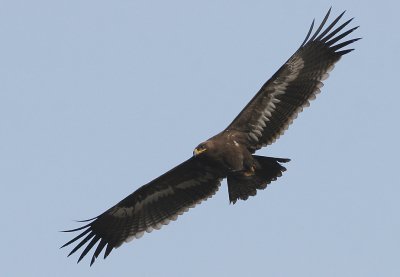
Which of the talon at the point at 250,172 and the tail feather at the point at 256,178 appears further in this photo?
the tail feather at the point at 256,178

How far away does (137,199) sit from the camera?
16438 millimetres

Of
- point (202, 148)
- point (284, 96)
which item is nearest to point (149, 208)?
point (202, 148)

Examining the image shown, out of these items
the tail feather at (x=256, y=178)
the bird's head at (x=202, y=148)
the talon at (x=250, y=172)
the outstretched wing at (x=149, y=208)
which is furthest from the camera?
the outstretched wing at (x=149, y=208)

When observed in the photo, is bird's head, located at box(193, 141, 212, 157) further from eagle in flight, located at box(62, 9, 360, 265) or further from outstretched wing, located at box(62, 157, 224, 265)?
outstretched wing, located at box(62, 157, 224, 265)

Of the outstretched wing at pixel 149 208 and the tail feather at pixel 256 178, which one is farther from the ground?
the outstretched wing at pixel 149 208

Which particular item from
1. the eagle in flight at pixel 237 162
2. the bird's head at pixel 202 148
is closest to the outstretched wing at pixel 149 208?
the eagle in flight at pixel 237 162

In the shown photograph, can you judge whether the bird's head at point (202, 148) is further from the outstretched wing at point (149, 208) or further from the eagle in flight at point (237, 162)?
the outstretched wing at point (149, 208)

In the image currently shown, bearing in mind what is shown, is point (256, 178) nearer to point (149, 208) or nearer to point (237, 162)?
point (237, 162)

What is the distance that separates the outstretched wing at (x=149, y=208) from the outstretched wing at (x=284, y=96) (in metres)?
1.26

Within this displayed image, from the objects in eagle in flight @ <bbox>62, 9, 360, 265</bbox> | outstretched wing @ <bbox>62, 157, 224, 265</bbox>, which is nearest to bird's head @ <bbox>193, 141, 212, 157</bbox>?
eagle in flight @ <bbox>62, 9, 360, 265</bbox>

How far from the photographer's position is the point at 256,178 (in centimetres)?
1568

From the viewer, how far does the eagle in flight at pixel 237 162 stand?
50.6ft

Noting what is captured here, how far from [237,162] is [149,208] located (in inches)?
89.8

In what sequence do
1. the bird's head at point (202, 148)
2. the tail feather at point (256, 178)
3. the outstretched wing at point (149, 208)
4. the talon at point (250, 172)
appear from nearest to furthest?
the bird's head at point (202, 148) < the talon at point (250, 172) < the tail feather at point (256, 178) < the outstretched wing at point (149, 208)
